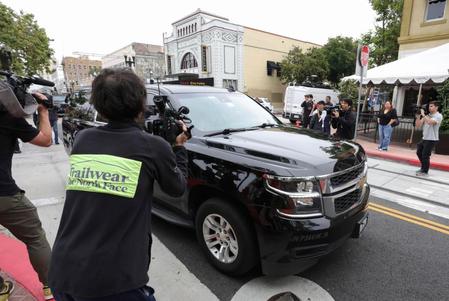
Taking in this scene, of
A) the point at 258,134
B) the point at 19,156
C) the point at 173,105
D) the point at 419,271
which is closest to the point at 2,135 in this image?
the point at 173,105

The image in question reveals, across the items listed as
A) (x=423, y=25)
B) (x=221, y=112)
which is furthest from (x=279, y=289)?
(x=423, y=25)

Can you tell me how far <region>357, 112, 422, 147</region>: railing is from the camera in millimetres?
11062

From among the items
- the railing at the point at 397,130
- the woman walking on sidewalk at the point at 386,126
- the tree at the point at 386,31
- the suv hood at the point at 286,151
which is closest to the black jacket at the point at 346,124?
the woman walking on sidewalk at the point at 386,126

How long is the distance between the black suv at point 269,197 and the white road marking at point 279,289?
0.59ft

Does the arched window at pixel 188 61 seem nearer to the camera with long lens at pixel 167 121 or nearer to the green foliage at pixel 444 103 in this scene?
the green foliage at pixel 444 103

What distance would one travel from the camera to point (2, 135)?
77.5 inches

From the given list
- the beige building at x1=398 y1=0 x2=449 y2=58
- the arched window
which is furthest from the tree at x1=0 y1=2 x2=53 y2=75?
the beige building at x1=398 y1=0 x2=449 y2=58

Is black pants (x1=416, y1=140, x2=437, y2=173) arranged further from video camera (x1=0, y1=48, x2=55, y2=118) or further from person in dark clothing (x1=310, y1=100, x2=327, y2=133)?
video camera (x1=0, y1=48, x2=55, y2=118)

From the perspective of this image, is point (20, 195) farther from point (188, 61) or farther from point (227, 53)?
point (188, 61)

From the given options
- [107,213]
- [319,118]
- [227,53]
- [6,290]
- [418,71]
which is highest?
[227,53]

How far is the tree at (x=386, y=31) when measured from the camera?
24484mm

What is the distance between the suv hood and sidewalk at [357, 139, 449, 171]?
5.78 m

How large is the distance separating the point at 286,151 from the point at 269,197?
525mm

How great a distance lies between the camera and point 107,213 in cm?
128
